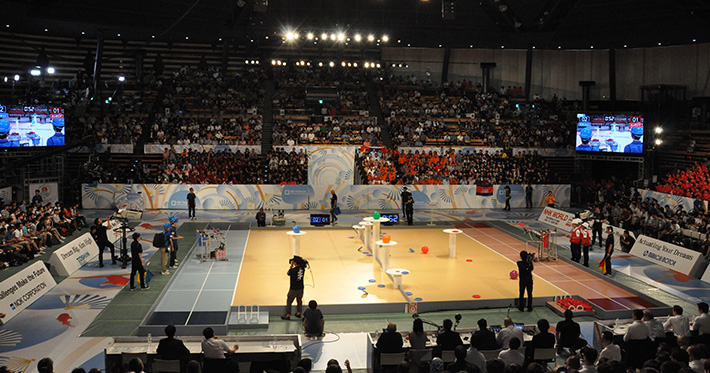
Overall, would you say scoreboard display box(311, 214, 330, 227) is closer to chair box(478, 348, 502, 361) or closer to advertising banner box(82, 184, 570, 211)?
advertising banner box(82, 184, 570, 211)

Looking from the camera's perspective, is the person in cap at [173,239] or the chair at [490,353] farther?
the person in cap at [173,239]

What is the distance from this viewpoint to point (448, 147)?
37.7 metres

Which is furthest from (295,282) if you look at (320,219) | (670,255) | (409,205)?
(409,205)

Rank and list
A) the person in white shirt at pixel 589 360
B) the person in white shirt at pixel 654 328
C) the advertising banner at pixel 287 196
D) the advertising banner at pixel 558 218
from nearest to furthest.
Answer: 1. the person in white shirt at pixel 589 360
2. the person in white shirt at pixel 654 328
3. the advertising banner at pixel 558 218
4. the advertising banner at pixel 287 196

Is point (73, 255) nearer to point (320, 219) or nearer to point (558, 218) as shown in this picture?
point (320, 219)

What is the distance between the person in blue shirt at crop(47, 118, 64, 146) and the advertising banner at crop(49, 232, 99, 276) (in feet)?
38.4

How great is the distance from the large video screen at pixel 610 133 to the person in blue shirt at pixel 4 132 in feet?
101

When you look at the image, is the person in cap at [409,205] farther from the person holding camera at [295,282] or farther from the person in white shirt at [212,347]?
the person in white shirt at [212,347]

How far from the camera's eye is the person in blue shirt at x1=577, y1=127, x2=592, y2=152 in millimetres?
35625

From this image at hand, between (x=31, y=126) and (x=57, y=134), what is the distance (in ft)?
4.93

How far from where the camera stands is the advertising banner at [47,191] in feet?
92.6

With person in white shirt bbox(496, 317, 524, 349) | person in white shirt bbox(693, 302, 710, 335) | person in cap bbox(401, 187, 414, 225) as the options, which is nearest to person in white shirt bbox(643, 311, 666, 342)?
person in white shirt bbox(693, 302, 710, 335)

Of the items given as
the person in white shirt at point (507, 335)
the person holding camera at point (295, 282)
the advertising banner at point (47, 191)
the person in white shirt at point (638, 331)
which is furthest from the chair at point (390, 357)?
the advertising banner at point (47, 191)

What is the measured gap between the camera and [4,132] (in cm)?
2791
